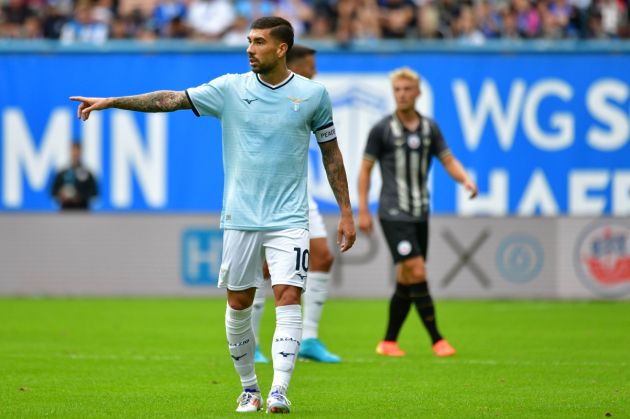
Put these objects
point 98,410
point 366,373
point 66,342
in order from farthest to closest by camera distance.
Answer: point 66,342, point 366,373, point 98,410

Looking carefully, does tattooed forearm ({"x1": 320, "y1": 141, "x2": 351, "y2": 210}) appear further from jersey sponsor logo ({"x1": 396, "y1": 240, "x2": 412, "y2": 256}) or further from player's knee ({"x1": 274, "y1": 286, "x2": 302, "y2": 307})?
jersey sponsor logo ({"x1": 396, "y1": 240, "x2": 412, "y2": 256})

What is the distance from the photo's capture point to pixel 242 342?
8.20 meters

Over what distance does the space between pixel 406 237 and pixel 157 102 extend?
4.69 metres

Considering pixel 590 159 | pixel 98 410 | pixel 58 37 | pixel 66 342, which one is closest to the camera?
pixel 98 410

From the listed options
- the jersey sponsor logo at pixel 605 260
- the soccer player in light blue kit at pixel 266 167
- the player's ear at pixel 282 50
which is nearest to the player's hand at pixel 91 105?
the soccer player in light blue kit at pixel 266 167

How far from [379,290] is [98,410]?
37.7 ft

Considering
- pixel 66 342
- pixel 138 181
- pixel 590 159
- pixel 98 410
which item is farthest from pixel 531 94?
pixel 98 410

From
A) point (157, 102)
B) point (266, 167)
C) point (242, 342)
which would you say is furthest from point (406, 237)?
point (157, 102)

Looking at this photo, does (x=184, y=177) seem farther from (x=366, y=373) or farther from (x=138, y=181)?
(x=366, y=373)

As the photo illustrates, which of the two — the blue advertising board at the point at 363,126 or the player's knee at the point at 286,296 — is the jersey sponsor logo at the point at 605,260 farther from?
the player's knee at the point at 286,296

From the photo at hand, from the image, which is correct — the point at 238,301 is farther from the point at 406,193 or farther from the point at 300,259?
the point at 406,193

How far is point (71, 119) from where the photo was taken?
867 inches

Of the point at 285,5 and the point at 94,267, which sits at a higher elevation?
the point at 285,5

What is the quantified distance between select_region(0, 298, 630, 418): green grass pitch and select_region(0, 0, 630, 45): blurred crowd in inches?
247
